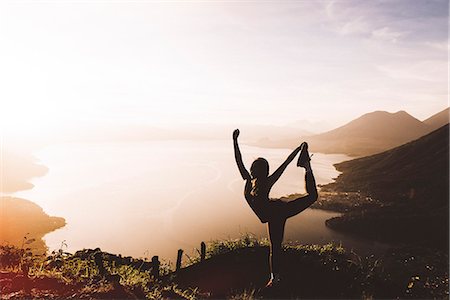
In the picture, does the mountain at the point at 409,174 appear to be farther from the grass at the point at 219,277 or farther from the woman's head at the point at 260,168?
the woman's head at the point at 260,168

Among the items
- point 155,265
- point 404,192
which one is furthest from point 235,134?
point 404,192

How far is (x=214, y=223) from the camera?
269 ft

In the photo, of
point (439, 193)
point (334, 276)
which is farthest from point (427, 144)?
point (334, 276)

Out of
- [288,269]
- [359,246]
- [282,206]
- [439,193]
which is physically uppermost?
[282,206]

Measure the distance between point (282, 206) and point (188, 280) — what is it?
34.5 ft

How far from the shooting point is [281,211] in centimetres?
545

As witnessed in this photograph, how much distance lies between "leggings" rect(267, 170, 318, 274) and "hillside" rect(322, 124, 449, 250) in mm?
67747

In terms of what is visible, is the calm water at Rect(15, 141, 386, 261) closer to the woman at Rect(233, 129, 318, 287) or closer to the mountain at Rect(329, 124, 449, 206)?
the mountain at Rect(329, 124, 449, 206)

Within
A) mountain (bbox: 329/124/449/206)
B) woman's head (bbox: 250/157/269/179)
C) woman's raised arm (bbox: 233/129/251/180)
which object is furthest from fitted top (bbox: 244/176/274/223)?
mountain (bbox: 329/124/449/206)

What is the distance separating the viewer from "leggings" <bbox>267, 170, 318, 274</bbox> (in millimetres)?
5195

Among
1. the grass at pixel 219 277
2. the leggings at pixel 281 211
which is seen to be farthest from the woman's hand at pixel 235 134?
the grass at pixel 219 277

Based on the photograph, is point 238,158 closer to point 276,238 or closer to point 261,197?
point 261,197

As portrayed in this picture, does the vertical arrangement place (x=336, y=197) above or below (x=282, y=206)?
below

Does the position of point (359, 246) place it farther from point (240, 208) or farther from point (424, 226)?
point (240, 208)
